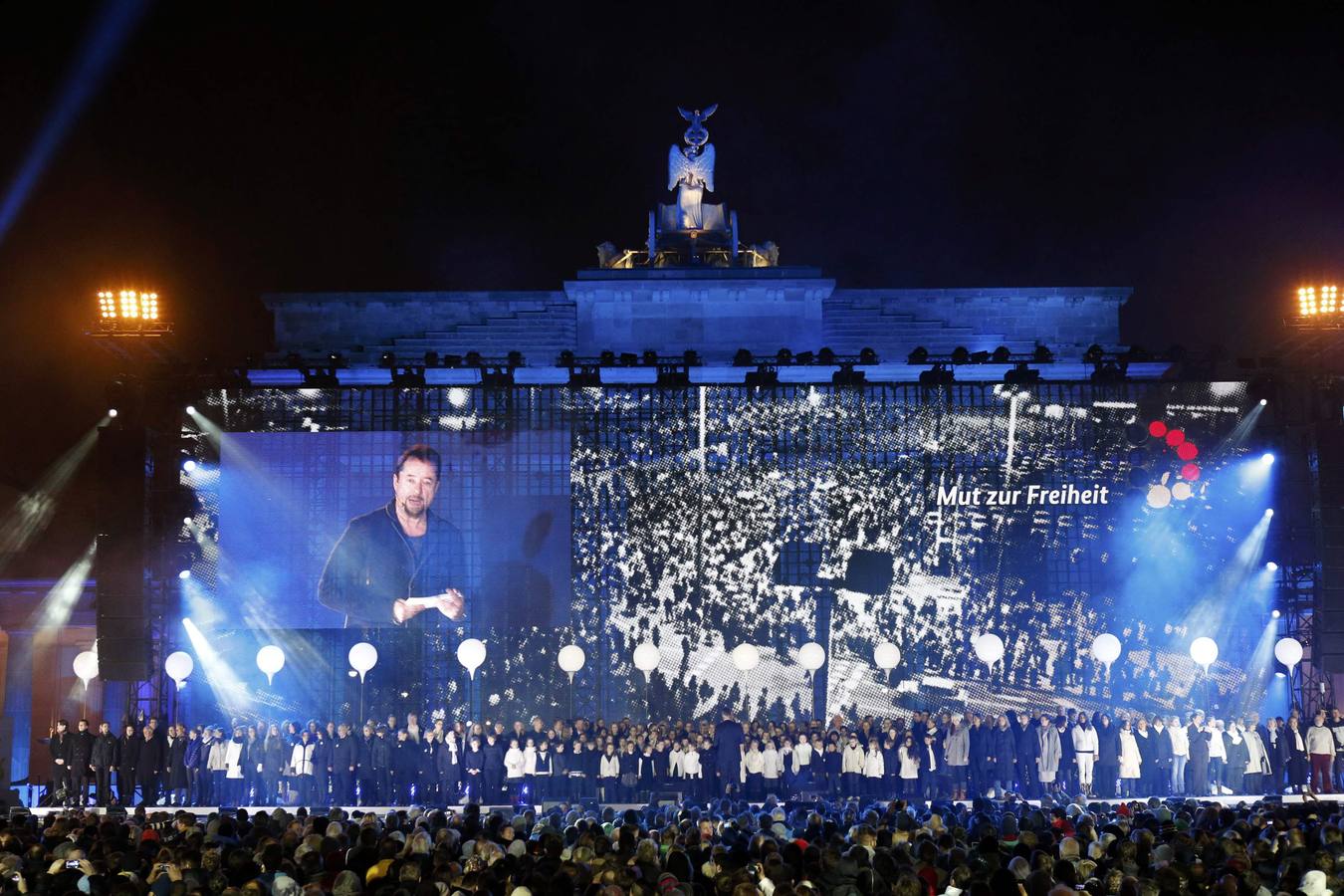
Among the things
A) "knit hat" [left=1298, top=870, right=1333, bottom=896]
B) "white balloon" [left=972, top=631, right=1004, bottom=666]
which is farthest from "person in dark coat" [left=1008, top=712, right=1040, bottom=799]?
"knit hat" [left=1298, top=870, right=1333, bottom=896]

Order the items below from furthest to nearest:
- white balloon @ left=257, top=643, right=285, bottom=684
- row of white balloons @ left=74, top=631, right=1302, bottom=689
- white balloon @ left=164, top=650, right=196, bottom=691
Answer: white balloon @ left=257, top=643, right=285, bottom=684 < row of white balloons @ left=74, top=631, right=1302, bottom=689 < white balloon @ left=164, top=650, right=196, bottom=691

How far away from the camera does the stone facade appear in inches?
1007

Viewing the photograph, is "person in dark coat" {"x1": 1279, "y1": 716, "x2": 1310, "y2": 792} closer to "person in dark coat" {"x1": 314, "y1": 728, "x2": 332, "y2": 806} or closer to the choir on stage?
the choir on stage

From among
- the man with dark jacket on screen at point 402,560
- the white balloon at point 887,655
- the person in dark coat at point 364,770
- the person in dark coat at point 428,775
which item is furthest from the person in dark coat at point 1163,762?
the person in dark coat at point 364,770

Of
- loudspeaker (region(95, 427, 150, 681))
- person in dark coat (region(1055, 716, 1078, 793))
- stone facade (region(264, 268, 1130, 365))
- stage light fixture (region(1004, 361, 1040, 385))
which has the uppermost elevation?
stone facade (region(264, 268, 1130, 365))

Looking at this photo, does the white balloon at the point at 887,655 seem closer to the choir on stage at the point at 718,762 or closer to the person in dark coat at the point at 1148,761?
the choir on stage at the point at 718,762

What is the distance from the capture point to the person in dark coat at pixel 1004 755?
19.1m

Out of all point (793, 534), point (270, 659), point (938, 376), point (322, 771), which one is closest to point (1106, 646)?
point (938, 376)

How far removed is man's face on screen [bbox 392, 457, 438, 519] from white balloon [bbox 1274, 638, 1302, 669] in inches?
493

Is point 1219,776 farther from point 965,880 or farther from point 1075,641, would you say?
point 965,880

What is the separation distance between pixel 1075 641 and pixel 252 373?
13.2 meters

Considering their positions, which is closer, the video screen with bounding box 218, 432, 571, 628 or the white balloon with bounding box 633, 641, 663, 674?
the white balloon with bounding box 633, 641, 663, 674

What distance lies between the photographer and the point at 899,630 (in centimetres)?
2123

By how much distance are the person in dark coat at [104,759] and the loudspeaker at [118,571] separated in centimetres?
92
